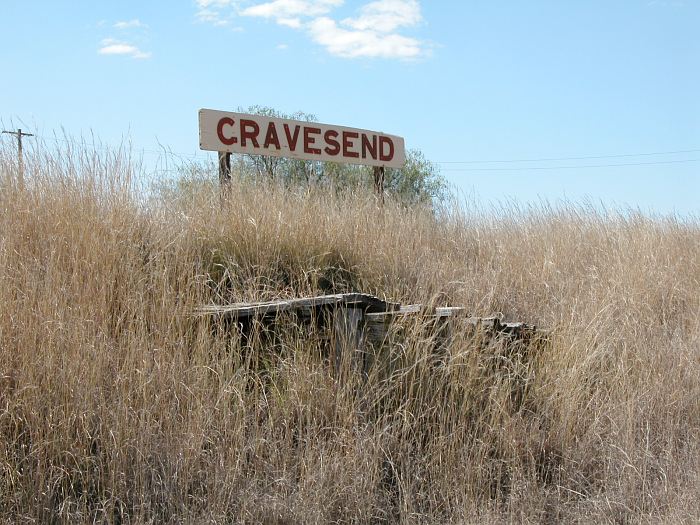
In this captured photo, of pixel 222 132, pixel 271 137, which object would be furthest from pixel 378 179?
pixel 222 132

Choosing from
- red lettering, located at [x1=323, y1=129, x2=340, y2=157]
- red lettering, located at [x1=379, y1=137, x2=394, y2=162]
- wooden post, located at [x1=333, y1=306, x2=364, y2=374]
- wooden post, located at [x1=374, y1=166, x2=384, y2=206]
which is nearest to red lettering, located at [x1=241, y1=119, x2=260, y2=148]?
red lettering, located at [x1=323, y1=129, x2=340, y2=157]

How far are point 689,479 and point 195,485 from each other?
120 inches

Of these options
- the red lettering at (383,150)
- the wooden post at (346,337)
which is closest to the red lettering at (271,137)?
the red lettering at (383,150)

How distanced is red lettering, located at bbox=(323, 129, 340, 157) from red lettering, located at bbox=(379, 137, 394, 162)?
819 mm

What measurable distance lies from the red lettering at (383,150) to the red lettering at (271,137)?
182cm

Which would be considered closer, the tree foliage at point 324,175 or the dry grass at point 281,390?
the dry grass at point 281,390

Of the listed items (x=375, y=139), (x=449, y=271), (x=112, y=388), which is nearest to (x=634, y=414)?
(x=449, y=271)

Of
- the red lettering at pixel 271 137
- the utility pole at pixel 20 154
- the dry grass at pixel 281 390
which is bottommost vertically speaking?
the dry grass at pixel 281 390

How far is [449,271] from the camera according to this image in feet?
21.1

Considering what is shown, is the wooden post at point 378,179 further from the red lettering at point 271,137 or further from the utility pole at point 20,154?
the utility pole at point 20,154

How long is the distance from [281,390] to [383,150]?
555 centimetres

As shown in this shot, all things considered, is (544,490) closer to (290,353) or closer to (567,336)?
(567,336)

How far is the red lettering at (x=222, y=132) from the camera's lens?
7.21 m

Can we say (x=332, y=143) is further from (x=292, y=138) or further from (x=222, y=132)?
(x=222, y=132)
